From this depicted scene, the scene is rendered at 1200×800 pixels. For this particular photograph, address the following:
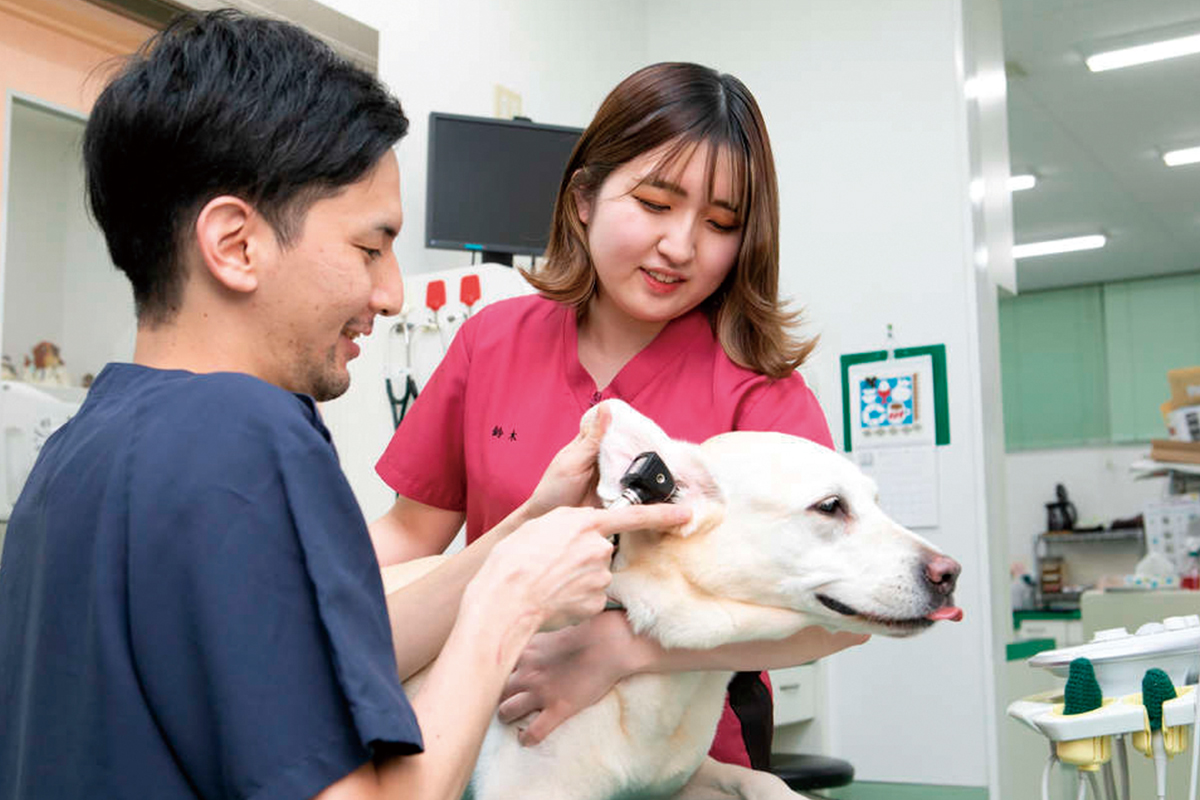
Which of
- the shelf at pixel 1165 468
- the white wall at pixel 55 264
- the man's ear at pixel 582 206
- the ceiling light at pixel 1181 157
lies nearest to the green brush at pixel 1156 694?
the man's ear at pixel 582 206

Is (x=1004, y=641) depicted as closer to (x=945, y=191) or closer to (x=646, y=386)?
(x=945, y=191)

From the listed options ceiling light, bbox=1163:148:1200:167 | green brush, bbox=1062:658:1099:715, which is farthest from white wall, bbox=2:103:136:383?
ceiling light, bbox=1163:148:1200:167

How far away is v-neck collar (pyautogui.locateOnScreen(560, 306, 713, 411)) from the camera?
133 cm

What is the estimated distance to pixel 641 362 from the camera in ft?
4.40

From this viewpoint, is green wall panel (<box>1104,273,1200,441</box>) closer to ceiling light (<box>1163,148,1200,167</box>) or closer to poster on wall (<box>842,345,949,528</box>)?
ceiling light (<box>1163,148,1200,167</box>)

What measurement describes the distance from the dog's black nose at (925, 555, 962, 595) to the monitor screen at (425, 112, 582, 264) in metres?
2.00

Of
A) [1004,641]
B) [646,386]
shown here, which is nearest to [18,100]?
[646,386]

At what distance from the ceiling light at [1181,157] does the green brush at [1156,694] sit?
231 inches

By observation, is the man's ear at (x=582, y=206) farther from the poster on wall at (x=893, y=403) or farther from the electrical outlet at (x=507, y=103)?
the poster on wall at (x=893, y=403)

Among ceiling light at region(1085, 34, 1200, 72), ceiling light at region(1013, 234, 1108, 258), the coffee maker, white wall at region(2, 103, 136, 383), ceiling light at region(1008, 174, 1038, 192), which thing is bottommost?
the coffee maker

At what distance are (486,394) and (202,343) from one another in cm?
58

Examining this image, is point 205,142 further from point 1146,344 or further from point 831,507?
point 1146,344

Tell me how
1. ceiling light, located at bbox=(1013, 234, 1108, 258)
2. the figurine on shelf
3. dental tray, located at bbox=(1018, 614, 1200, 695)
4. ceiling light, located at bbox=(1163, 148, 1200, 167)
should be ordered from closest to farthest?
dental tray, located at bbox=(1018, 614, 1200, 695)
the figurine on shelf
ceiling light, located at bbox=(1163, 148, 1200, 167)
ceiling light, located at bbox=(1013, 234, 1108, 258)

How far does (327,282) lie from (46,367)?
193cm
